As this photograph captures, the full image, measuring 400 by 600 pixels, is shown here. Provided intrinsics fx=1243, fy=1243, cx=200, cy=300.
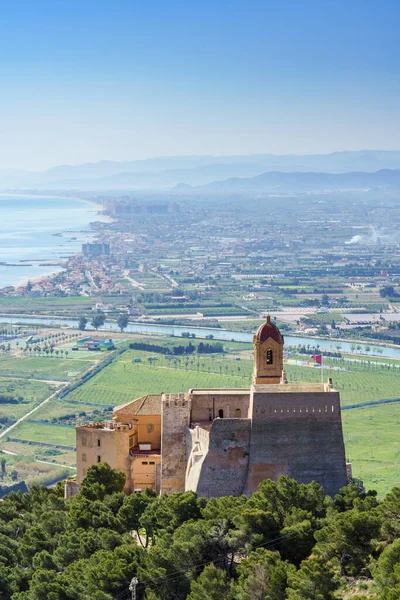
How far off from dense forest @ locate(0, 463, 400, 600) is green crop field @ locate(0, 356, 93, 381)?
193 feet

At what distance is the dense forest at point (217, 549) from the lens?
27172 millimetres

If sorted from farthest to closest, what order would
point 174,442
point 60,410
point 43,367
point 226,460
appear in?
point 43,367 → point 60,410 → point 174,442 → point 226,460

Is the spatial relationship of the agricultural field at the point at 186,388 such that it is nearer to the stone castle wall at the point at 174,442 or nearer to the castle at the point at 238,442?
the castle at the point at 238,442

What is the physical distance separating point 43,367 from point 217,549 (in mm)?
69693

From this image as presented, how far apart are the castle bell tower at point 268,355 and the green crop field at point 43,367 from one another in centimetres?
5414

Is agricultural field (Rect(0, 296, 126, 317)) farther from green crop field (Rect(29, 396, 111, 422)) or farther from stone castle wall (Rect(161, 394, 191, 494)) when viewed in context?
stone castle wall (Rect(161, 394, 191, 494))

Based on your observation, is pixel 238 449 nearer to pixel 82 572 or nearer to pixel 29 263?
pixel 82 572

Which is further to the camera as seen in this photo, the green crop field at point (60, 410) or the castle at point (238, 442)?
the green crop field at point (60, 410)

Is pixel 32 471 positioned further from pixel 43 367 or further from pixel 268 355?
pixel 43 367

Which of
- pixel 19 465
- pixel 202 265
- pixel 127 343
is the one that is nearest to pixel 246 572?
pixel 19 465

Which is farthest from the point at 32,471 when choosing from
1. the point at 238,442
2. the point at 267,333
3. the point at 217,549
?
the point at 217,549

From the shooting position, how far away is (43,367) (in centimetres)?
9850

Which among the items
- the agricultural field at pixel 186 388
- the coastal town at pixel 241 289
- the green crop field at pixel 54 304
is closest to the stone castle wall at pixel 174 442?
the agricultural field at pixel 186 388

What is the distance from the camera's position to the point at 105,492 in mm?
36531
